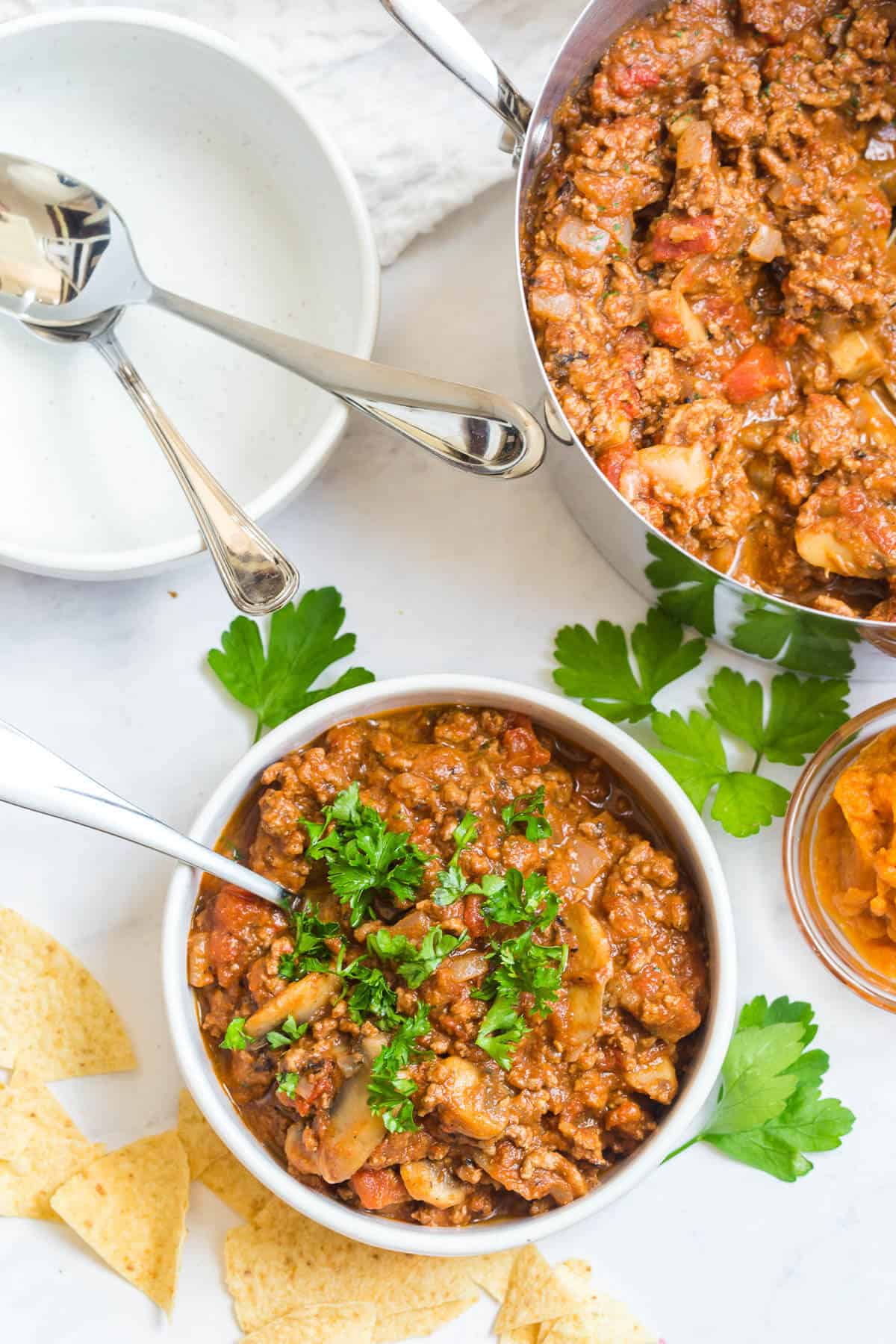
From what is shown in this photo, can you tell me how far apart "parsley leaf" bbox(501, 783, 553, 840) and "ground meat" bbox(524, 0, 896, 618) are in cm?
56

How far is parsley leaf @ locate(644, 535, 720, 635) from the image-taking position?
2316 mm

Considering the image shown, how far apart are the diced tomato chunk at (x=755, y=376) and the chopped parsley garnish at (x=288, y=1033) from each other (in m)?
1.42

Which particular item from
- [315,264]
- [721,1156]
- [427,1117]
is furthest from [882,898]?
[315,264]

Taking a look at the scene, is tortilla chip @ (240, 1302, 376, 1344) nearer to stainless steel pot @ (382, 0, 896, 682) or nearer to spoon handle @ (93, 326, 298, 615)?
spoon handle @ (93, 326, 298, 615)

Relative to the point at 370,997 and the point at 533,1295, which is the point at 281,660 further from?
the point at 533,1295

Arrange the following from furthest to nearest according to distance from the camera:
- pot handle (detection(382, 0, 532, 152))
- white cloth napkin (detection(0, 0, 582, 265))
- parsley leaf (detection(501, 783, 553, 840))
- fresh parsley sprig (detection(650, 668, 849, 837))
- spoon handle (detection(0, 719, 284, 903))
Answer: white cloth napkin (detection(0, 0, 582, 265))
fresh parsley sprig (detection(650, 668, 849, 837))
parsley leaf (detection(501, 783, 553, 840))
spoon handle (detection(0, 719, 284, 903))
pot handle (detection(382, 0, 532, 152))

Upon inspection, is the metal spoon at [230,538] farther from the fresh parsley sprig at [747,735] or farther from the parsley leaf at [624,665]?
the fresh parsley sprig at [747,735]

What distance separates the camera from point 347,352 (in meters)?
2.73

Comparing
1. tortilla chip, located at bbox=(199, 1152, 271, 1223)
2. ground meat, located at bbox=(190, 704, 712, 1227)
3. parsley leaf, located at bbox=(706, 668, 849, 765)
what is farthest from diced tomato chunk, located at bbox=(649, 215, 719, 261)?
tortilla chip, located at bbox=(199, 1152, 271, 1223)

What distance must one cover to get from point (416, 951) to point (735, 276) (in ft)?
4.49

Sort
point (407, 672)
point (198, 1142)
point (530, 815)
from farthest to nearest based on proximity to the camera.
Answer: point (407, 672) < point (198, 1142) < point (530, 815)

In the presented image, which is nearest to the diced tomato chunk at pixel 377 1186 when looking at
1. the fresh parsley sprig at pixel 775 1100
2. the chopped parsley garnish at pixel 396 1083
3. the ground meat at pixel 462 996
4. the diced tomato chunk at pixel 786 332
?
the ground meat at pixel 462 996

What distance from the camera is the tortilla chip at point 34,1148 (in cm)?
282

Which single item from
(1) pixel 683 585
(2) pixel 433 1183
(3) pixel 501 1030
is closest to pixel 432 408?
(1) pixel 683 585
